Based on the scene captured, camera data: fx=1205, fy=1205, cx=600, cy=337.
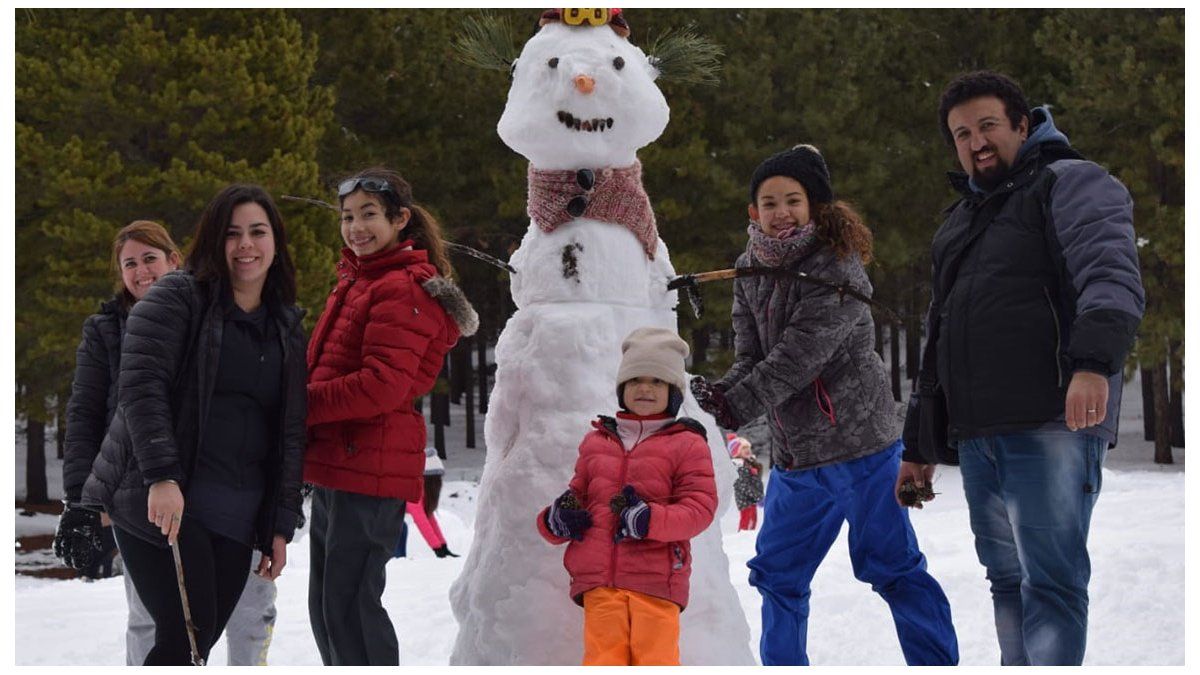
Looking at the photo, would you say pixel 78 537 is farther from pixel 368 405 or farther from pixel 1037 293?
pixel 1037 293

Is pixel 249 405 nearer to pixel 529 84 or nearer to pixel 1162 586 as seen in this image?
pixel 529 84

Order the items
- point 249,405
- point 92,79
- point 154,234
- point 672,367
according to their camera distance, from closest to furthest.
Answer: point 249,405
point 672,367
point 154,234
point 92,79

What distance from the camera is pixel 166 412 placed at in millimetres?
3307

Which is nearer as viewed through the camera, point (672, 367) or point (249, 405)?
point (249, 405)

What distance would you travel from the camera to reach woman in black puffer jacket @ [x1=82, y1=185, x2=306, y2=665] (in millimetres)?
3295

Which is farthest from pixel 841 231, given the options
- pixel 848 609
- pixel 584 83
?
pixel 848 609

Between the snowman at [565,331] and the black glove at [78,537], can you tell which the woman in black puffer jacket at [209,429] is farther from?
the snowman at [565,331]

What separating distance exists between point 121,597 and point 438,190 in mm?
10936

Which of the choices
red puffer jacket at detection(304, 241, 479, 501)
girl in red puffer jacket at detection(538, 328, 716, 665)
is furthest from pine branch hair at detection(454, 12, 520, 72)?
girl in red puffer jacket at detection(538, 328, 716, 665)

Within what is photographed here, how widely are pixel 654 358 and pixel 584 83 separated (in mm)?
1300

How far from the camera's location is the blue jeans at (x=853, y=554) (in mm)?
4242

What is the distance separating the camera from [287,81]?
48.1ft

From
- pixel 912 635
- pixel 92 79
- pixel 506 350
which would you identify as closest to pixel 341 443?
pixel 506 350

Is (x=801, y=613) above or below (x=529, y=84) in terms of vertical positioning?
below
